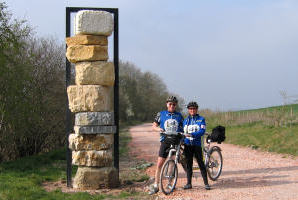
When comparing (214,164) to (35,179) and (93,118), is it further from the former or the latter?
(35,179)

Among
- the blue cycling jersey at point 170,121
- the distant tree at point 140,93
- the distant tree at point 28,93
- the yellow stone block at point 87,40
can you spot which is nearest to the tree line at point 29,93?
the distant tree at point 28,93

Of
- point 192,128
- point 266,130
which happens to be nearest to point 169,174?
point 192,128

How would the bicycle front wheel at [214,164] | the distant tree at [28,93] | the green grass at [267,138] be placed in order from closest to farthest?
the bicycle front wheel at [214,164] < the distant tree at [28,93] < the green grass at [267,138]

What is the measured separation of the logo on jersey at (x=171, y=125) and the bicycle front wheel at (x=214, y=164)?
1.51m

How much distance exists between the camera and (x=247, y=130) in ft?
63.4

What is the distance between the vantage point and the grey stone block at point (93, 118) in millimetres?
7969

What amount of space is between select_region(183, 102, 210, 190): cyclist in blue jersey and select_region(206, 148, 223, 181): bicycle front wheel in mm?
866

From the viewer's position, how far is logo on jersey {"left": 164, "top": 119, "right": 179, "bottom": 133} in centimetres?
731

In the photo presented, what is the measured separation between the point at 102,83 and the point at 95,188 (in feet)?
7.35

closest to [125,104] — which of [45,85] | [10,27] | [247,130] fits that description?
[247,130]

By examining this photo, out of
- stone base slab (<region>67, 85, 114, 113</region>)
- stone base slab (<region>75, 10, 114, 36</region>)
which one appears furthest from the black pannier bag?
stone base slab (<region>75, 10, 114, 36</region>)

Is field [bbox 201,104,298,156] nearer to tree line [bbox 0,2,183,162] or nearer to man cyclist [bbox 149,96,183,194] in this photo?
man cyclist [bbox 149,96,183,194]

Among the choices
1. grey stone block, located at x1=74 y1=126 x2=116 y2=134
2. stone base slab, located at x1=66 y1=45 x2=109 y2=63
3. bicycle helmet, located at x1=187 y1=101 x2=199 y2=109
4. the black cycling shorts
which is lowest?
the black cycling shorts

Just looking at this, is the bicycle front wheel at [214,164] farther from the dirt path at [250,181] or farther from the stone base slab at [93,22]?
the stone base slab at [93,22]
